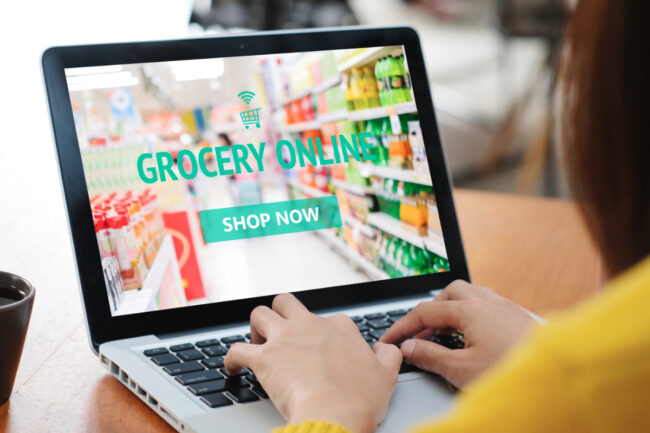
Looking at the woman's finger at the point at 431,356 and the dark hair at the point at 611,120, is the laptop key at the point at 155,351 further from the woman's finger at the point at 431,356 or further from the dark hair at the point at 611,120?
the dark hair at the point at 611,120

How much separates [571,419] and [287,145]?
2.27 ft

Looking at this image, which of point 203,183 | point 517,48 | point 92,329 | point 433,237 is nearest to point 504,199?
point 433,237

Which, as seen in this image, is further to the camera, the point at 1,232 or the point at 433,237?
the point at 1,232

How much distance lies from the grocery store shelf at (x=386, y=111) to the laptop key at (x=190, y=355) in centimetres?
44

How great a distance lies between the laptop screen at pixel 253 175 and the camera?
0.87 metres

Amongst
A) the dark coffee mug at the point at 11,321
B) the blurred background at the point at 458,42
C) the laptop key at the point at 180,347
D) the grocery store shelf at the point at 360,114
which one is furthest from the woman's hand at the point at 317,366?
the blurred background at the point at 458,42

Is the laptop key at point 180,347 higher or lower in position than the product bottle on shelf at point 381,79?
lower

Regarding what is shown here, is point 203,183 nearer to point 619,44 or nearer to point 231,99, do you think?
point 231,99

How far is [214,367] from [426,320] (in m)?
0.26

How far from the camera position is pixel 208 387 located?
2.34ft

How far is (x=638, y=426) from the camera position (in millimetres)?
372

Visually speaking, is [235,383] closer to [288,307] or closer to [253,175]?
[288,307]

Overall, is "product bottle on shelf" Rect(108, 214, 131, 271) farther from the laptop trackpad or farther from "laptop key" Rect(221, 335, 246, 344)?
the laptop trackpad

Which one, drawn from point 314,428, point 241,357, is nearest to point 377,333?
point 241,357
